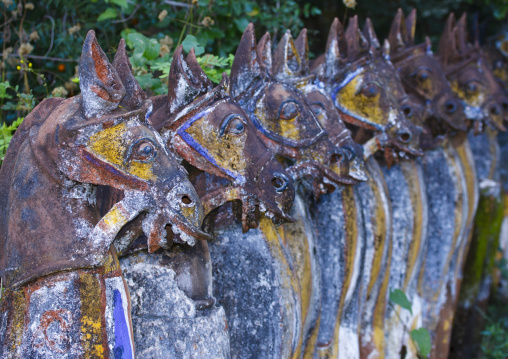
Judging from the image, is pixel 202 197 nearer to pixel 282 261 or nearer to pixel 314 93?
pixel 282 261

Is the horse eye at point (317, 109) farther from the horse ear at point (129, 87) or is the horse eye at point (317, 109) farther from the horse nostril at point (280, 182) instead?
the horse ear at point (129, 87)

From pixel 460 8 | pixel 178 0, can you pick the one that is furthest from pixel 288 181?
pixel 460 8

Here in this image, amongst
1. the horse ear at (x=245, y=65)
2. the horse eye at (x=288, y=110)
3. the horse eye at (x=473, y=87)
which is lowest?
the horse eye at (x=288, y=110)

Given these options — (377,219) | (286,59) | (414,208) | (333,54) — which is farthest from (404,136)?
(286,59)

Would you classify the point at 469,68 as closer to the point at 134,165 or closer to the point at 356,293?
the point at 356,293

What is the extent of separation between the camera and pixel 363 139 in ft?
11.1

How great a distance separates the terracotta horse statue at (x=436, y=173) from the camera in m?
3.88

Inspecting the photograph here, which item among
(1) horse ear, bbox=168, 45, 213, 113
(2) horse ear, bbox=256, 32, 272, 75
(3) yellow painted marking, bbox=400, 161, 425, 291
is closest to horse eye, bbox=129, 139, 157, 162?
(1) horse ear, bbox=168, 45, 213, 113

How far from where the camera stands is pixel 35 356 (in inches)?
74.0

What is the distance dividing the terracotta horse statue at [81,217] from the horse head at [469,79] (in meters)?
2.92

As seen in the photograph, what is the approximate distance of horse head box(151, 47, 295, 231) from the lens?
87.6 inches

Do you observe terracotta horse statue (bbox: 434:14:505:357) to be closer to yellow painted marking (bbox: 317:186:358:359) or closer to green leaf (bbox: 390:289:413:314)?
green leaf (bbox: 390:289:413:314)

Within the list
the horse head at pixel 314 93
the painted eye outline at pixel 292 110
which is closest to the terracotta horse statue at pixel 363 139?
the horse head at pixel 314 93

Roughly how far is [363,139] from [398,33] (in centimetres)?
86
